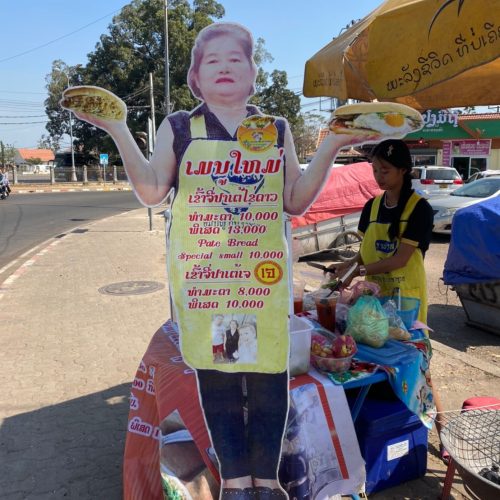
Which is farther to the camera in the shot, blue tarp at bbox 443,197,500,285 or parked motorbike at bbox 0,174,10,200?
parked motorbike at bbox 0,174,10,200

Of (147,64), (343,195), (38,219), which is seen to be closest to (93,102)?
(343,195)

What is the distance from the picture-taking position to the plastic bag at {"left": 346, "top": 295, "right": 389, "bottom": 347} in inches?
104

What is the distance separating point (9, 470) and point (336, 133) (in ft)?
9.31

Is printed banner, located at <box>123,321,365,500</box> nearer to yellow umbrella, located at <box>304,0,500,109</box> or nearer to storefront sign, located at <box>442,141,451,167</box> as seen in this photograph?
yellow umbrella, located at <box>304,0,500,109</box>

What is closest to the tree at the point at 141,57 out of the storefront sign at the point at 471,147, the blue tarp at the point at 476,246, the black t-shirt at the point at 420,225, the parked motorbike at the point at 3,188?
the parked motorbike at the point at 3,188

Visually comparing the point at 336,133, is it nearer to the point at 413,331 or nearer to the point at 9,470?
the point at 413,331

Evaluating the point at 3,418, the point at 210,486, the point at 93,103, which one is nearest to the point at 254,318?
the point at 210,486

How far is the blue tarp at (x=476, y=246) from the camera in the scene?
5.07 m

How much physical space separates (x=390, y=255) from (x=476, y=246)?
8.48 feet

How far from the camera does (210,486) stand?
2.28 meters

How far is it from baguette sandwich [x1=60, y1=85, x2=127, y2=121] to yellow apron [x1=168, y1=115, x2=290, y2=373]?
372 millimetres

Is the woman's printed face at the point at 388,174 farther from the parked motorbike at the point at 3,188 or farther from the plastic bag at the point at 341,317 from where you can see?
the parked motorbike at the point at 3,188

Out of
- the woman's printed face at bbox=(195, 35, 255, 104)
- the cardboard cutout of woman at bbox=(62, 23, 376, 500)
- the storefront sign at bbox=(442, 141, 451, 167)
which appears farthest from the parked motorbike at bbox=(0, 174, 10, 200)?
the woman's printed face at bbox=(195, 35, 255, 104)

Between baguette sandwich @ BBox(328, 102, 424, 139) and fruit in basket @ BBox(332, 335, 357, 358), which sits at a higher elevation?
baguette sandwich @ BBox(328, 102, 424, 139)
